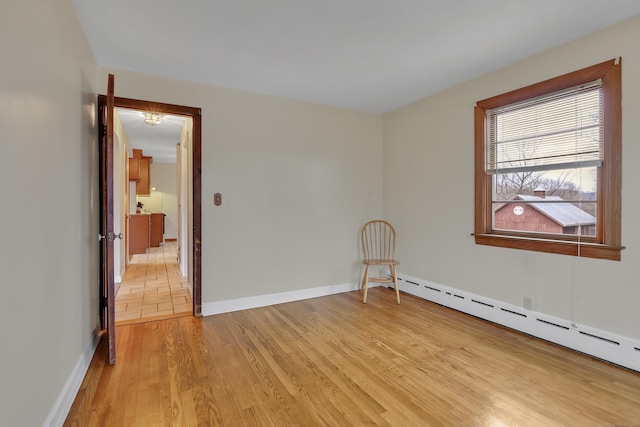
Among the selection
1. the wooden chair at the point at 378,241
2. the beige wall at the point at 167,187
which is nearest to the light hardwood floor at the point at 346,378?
the wooden chair at the point at 378,241

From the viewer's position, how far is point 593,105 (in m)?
2.40

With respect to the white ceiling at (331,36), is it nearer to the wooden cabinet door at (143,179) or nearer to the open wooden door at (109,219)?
the open wooden door at (109,219)

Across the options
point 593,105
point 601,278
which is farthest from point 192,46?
point 601,278

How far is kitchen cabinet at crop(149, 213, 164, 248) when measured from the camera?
8.23 metres

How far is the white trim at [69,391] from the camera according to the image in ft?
5.12

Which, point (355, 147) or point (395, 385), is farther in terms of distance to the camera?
point (355, 147)

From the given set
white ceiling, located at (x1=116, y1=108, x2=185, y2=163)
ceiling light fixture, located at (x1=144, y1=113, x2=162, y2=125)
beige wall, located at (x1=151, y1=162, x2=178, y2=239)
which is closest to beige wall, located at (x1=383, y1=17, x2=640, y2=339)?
white ceiling, located at (x1=116, y1=108, x2=185, y2=163)

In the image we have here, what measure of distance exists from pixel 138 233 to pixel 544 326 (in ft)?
24.0

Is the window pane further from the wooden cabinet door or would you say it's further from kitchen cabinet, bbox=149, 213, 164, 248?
kitchen cabinet, bbox=149, 213, 164, 248

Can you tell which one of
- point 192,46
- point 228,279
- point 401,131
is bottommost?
point 228,279

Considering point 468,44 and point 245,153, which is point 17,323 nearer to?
point 245,153

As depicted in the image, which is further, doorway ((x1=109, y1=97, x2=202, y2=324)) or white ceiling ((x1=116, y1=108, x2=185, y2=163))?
white ceiling ((x1=116, y1=108, x2=185, y2=163))

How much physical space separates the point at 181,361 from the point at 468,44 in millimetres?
3245

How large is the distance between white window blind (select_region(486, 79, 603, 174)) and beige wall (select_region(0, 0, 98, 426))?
3.37 meters
